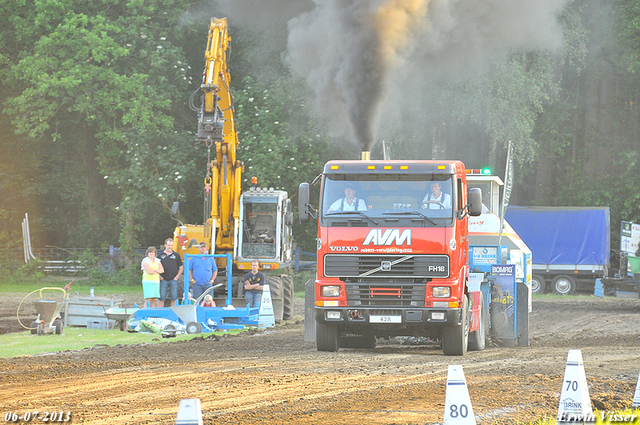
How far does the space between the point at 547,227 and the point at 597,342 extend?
723 inches

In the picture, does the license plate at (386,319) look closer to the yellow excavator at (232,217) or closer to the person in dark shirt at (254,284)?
the person in dark shirt at (254,284)

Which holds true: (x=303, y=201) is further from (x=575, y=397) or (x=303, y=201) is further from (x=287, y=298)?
(x=287, y=298)

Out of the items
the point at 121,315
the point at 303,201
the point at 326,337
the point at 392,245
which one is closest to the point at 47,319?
the point at 121,315

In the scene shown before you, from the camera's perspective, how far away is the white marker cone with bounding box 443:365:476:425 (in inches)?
224

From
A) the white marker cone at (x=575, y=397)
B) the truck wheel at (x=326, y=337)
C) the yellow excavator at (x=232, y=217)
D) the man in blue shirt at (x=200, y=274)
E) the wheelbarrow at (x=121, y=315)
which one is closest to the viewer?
the white marker cone at (x=575, y=397)

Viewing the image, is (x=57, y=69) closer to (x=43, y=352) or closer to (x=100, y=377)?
(x=43, y=352)

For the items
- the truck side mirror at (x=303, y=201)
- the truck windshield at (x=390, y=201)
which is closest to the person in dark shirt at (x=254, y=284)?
the truck side mirror at (x=303, y=201)

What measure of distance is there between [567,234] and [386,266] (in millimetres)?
22509

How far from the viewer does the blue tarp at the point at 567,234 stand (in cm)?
3250

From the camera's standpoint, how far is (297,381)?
971 cm

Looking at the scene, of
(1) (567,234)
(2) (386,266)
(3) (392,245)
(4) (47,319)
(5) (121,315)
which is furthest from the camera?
(1) (567,234)

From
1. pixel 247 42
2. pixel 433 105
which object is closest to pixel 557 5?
pixel 433 105

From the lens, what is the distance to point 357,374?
1030 centimetres

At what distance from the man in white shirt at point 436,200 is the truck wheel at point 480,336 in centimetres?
302
